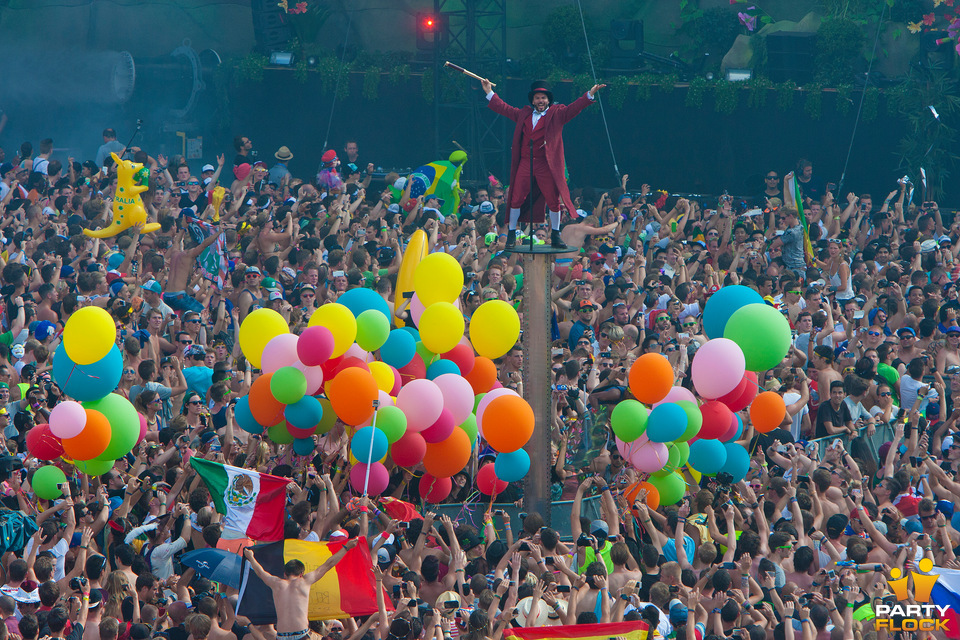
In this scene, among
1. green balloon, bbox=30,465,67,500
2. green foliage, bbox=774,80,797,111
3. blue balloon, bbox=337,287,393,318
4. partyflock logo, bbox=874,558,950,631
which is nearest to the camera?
partyflock logo, bbox=874,558,950,631

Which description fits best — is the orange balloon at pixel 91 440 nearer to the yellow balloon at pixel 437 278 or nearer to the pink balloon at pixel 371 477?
the pink balloon at pixel 371 477

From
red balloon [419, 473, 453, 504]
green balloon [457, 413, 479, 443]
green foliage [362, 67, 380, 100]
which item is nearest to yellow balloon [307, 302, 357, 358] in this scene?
green balloon [457, 413, 479, 443]

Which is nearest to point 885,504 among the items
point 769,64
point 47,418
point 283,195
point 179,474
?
point 179,474

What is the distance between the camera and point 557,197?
8.73 m

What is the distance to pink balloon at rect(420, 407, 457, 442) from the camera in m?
7.84

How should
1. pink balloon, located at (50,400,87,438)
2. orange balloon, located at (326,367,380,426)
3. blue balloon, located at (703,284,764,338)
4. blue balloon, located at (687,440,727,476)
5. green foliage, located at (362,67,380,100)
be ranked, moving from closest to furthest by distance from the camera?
pink balloon, located at (50,400,87,438)
orange balloon, located at (326,367,380,426)
blue balloon, located at (687,440,727,476)
blue balloon, located at (703,284,764,338)
green foliage, located at (362,67,380,100)

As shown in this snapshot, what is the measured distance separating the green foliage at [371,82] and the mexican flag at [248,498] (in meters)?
14.3

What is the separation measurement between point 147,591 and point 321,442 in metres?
2.02

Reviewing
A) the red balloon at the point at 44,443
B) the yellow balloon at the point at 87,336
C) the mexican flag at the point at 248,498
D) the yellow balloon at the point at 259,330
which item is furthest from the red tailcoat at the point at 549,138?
the red balloon at the point at 44,443

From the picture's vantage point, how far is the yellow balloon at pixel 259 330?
327 inches

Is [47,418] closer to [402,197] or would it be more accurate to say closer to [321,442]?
[321,442]

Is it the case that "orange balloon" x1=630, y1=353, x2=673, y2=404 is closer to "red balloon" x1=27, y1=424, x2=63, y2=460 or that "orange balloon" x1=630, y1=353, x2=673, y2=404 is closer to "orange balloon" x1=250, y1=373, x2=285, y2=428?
"orange balloon" x1=250, y1=373, x2=285, y2=428

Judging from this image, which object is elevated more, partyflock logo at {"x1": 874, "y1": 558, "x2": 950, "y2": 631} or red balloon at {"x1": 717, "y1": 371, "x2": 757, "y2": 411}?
red balloon at {"x1": 717, "y1": 371, "x2": 757, "y2": 411}

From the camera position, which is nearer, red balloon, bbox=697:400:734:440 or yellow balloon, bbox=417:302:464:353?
red balloon, bbox=697:400:734:440
